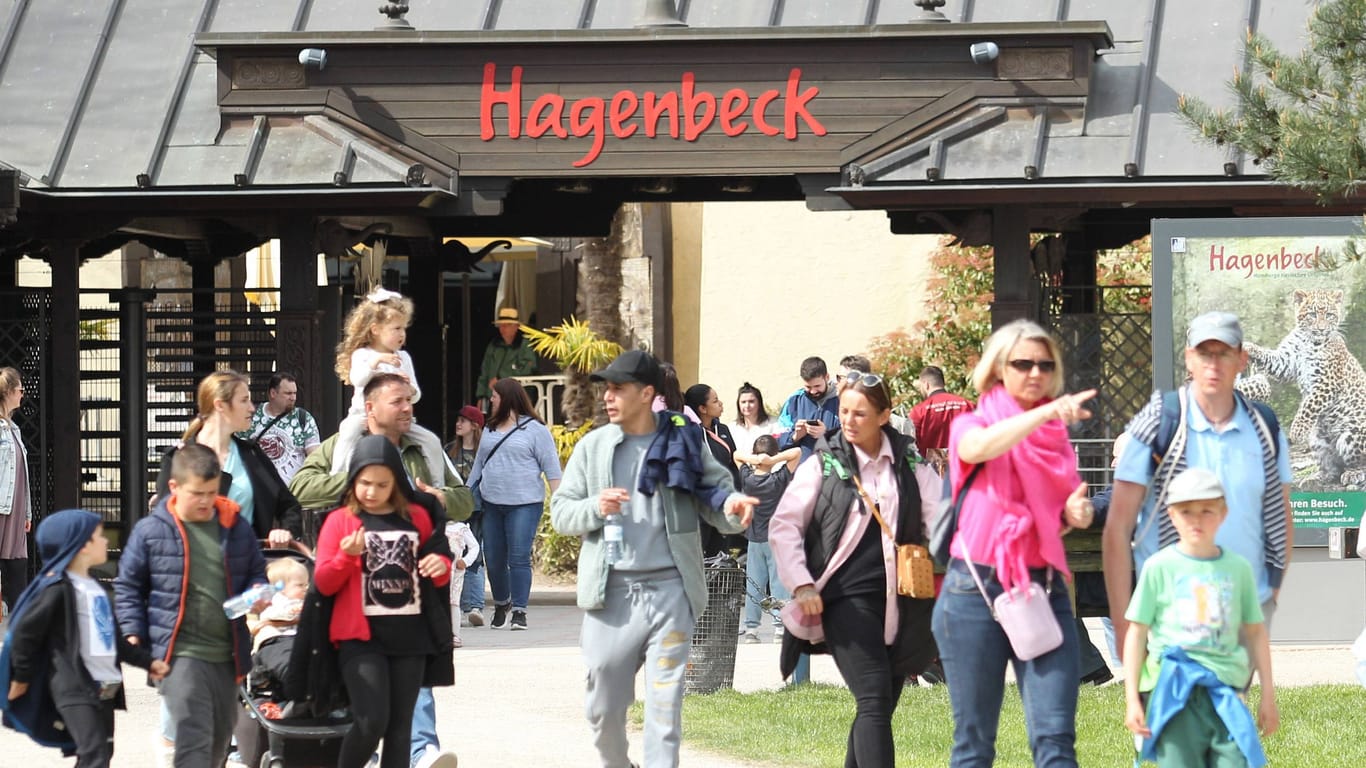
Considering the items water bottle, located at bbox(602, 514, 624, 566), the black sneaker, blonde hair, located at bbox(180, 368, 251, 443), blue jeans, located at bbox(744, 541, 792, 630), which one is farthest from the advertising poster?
blonde hair, located at bbox(180, 368, 251, 443)

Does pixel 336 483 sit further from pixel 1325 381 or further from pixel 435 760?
pixel 1325 381

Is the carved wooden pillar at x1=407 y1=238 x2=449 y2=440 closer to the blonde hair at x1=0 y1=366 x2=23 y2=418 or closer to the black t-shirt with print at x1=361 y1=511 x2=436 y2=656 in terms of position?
the blonde hair at x1=0 y1=366 x2=23 y2=418

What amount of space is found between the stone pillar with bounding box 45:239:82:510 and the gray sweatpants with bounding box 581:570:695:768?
28.7ft

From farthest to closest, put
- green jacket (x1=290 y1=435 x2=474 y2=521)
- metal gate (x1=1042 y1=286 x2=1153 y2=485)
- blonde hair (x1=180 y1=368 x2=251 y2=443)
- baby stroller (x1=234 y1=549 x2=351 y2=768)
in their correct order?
metal gate (x1=1042 y1=286 x2=1153 y2=485), blonde hair (x1=180 y1=368 x2=251 y2=443), green jacket (x1=290 y1=435 x2=474 y2=521), baby stroller (x1=234 y1=549 x2=351 y2=768)

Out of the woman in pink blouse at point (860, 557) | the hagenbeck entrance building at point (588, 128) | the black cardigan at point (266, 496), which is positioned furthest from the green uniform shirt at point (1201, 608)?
the hagenbeck entrance building at point (588, 128)

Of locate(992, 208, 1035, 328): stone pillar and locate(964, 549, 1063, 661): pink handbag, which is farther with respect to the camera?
locate(992, 208, 1035, 328): stone pillar

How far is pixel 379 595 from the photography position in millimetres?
7414

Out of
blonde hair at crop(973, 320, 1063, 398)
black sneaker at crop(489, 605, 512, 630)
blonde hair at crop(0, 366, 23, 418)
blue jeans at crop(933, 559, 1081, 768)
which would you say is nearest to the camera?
blue jeans at crop(933, 559, 1081, 768)

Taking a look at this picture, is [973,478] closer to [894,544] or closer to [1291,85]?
[894,544]

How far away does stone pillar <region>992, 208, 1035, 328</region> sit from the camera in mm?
14500

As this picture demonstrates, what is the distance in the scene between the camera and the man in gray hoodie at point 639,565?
757 cm

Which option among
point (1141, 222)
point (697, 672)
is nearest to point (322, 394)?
point (697, 672)

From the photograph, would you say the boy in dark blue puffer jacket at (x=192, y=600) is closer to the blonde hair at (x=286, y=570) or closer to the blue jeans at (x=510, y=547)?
the blonde hair at (x=286, y=570)

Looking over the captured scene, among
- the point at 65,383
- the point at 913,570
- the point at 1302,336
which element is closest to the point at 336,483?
the point at 913,570
